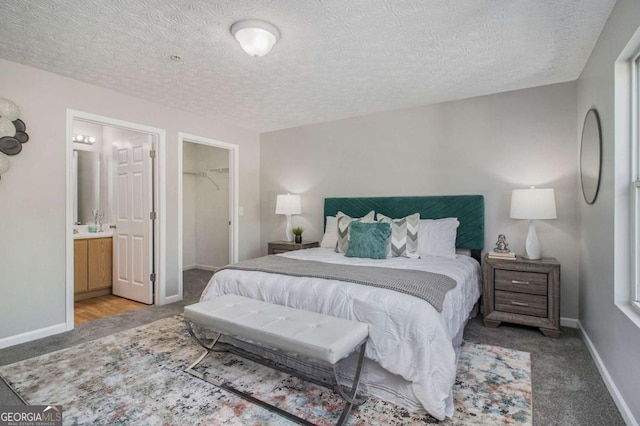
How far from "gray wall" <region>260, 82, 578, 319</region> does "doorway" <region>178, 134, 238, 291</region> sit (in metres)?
1.52

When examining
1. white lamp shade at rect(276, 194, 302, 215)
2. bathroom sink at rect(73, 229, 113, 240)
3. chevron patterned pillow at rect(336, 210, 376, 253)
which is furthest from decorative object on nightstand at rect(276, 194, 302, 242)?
bathroom sink at rect(73, 229, 113, 240)

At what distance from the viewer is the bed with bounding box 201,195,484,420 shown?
182 centimetres

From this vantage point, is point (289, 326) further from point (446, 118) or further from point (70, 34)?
point (446, 118)

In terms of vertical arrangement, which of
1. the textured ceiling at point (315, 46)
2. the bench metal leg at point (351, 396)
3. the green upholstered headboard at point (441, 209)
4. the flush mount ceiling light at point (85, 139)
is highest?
the textured ceiling at point (315, 46)

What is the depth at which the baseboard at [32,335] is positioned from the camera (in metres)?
2.77

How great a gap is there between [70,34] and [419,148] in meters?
3.46

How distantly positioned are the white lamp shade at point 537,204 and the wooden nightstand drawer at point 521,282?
21.0 inches

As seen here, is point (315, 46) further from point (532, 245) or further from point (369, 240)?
Result: point (532, 245)

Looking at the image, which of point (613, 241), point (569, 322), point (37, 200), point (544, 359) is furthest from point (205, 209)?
point (613, 241)

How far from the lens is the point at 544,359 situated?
250 centimetres

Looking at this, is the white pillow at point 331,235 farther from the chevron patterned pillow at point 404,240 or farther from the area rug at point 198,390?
the area rug at point 198,390

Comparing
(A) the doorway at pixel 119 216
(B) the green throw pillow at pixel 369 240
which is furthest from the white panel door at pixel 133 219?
(B) the green throw pillow at pixel 369 240

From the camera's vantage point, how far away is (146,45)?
8.25 ft

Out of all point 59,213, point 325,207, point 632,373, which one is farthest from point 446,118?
point 59,213
